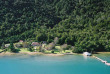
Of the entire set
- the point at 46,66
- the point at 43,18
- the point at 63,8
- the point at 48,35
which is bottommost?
the point at 46,66

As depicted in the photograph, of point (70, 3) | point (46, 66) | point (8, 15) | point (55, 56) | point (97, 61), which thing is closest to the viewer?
point (46, 66)

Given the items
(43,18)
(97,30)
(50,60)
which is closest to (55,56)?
(50,60)

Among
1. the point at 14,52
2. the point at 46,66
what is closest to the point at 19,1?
the point at 14,52

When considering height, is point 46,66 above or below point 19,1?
below

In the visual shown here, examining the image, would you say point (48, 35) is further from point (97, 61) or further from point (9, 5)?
point (9, 5)

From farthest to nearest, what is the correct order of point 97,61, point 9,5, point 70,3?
point 70,3, point 9,5, point 97,61

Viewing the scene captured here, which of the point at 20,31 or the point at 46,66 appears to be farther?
the point at 20,31
